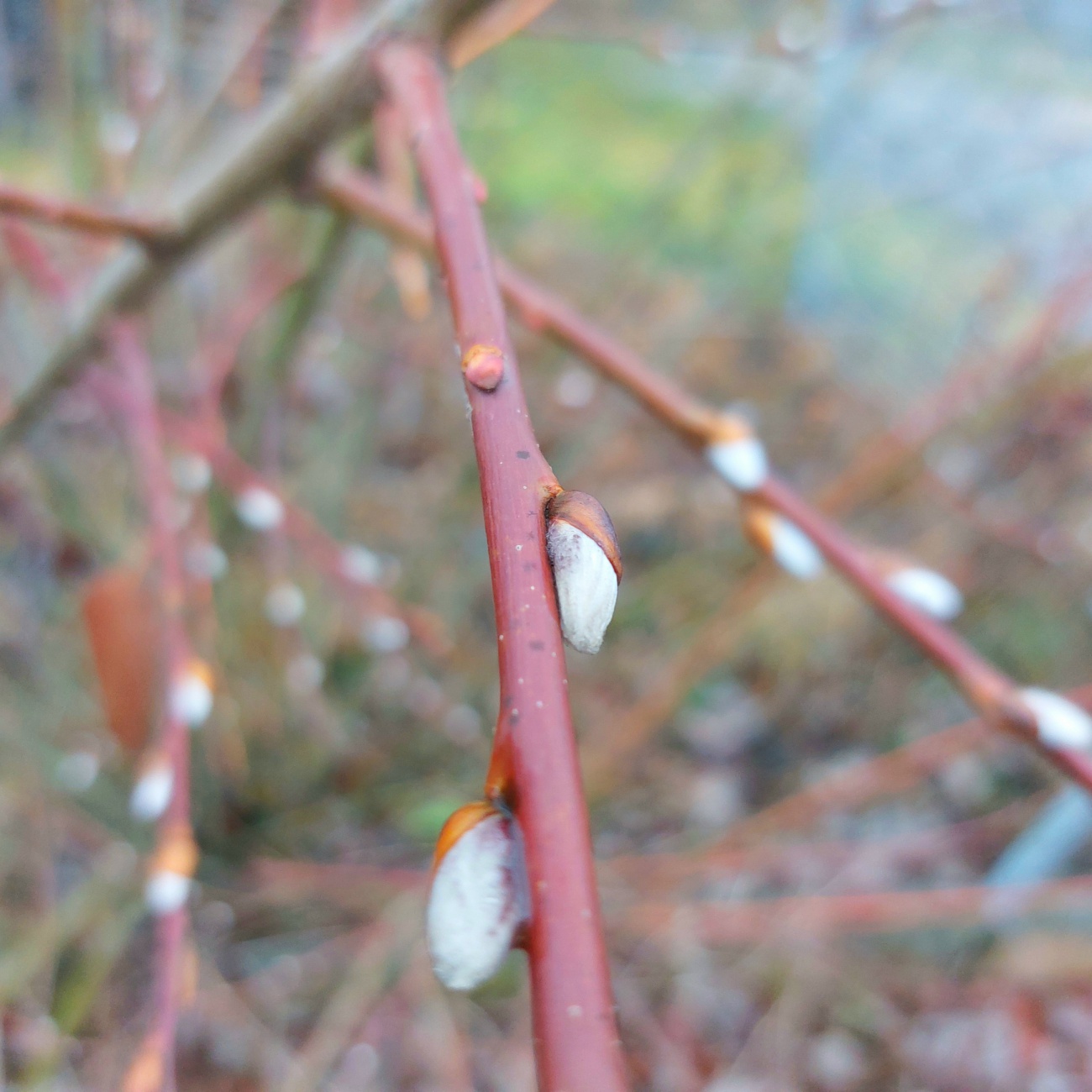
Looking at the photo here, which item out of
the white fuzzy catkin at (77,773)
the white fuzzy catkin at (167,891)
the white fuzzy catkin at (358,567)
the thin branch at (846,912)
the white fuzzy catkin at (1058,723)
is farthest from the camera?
the thin branch at (846,912)

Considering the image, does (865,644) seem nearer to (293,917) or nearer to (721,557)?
(721,557)

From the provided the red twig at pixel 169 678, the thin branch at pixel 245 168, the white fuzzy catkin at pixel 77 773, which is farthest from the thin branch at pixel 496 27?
the white fuzzy catkin at pixel 77 773

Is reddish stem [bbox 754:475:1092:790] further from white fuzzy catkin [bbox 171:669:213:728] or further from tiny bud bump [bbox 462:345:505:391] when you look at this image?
white fuzzy catkin [bbox 171:669:213:728]

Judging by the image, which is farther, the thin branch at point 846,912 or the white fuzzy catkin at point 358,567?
the thin branch at point 846,912

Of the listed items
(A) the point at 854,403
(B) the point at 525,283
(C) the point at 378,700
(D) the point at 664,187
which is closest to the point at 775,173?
(A) the point at 854,403

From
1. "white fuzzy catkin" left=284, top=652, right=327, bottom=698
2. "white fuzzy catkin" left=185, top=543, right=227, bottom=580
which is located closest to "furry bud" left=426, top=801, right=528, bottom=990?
"white fuzzy catkin" left=185, top=543, right=227, bottom=580

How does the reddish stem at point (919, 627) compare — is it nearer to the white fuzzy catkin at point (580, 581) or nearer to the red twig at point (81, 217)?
the white fuzzy catkin at point (580, 581)
